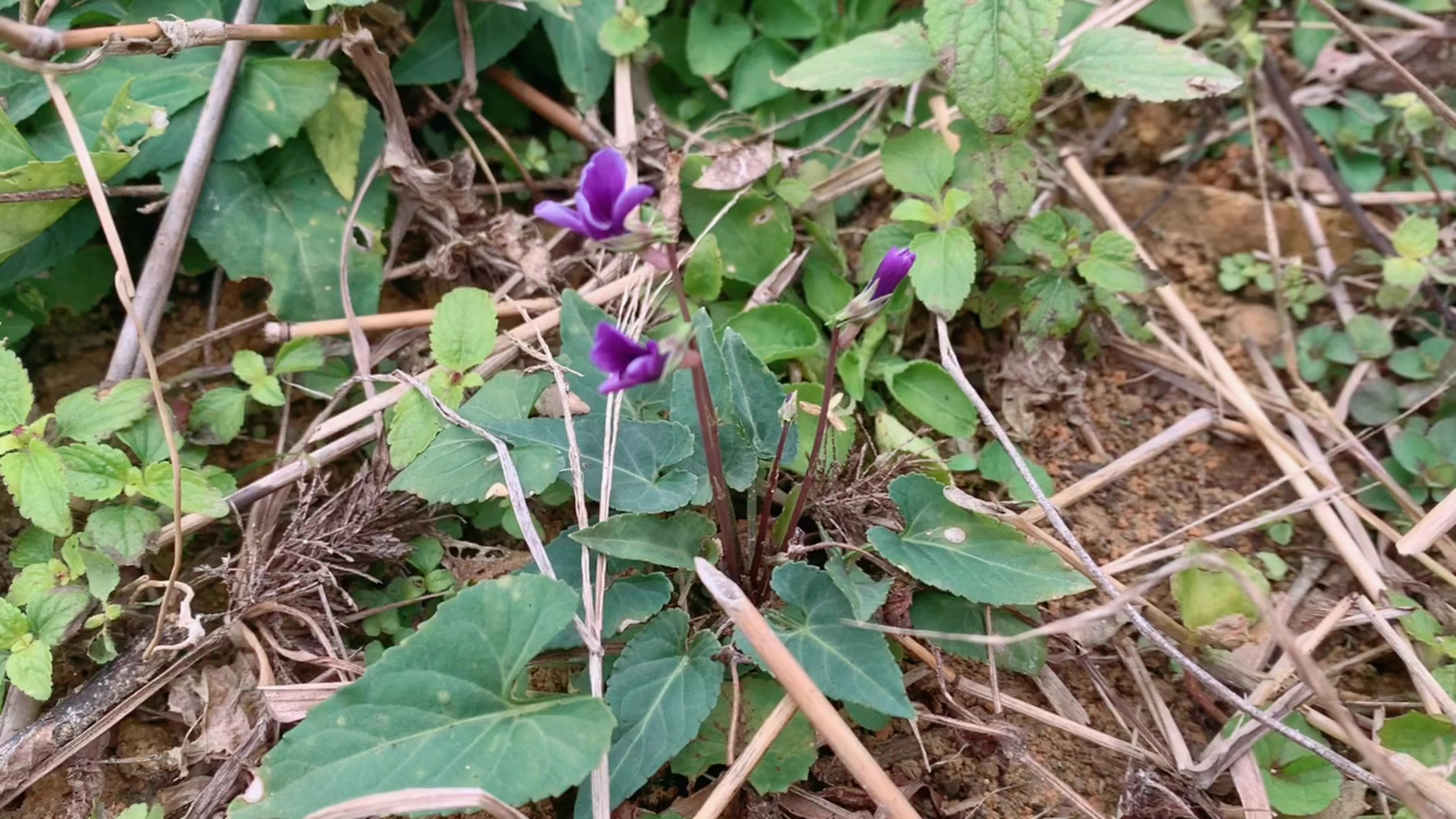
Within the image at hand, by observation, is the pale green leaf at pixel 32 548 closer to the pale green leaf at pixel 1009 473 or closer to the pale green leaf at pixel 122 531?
the pale green leaf at pixel 122 531

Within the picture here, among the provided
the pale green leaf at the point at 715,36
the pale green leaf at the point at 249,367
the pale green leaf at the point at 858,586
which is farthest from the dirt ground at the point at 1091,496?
the pale green leaf at the point at 715,36

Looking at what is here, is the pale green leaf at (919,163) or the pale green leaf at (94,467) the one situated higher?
the pale green leaf at (919,163)

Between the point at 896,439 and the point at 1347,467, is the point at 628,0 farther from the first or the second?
the point at 1347,467

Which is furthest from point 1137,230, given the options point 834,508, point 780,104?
point 834,508

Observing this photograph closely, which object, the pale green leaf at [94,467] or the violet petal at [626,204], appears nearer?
the violet petal at [626,204]

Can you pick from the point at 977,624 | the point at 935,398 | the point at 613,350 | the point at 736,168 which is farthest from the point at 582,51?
the point at 977,624

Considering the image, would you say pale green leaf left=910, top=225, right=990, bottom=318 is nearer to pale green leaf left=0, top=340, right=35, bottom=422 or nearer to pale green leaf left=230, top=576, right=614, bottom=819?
pale green leaf left=230, top=576, right=614, bottom=819

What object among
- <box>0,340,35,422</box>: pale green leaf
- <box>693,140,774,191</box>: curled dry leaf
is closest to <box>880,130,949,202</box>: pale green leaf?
<box>693,140,774,191</box>: curled dry leaf

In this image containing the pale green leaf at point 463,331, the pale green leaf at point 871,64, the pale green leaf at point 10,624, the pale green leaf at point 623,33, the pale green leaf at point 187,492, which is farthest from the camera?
the pale green leaf at point 623,33
